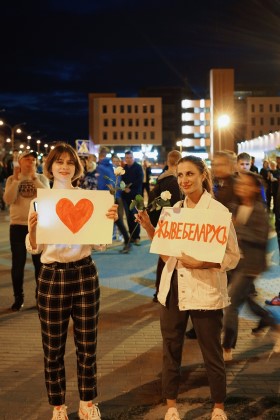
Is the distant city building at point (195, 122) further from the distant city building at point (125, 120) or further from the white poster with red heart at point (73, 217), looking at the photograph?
the white poster with red heart at point (73, 217)

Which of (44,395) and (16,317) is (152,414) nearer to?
(44,395)

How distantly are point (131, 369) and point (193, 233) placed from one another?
6.72 feet

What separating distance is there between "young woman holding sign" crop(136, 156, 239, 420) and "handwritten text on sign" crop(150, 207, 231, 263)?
60 mm

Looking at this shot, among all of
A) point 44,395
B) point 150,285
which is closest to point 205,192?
point 44,395

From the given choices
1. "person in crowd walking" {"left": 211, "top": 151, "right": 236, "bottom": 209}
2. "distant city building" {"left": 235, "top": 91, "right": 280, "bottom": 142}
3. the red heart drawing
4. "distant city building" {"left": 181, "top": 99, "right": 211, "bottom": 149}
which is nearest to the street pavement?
"person in crowd walking" {"left": 211, "top": 151, "right": 236, "bottom": 209}

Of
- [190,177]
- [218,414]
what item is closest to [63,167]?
[190,177]

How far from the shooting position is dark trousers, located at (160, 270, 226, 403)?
4.16 meters

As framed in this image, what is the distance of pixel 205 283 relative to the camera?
4.12 metres

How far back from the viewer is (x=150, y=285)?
31.1 feet

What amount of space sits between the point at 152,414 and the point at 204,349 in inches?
30.9

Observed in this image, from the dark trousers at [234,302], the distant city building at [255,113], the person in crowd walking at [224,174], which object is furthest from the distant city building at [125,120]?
the dark trousers at [234,302]

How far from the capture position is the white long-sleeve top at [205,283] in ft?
13.4

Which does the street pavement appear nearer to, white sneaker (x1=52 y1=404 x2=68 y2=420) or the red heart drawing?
white sneaker (x1=52 y1=404 x2=68 y2=420)

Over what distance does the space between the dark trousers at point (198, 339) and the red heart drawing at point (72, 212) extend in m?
0.80
